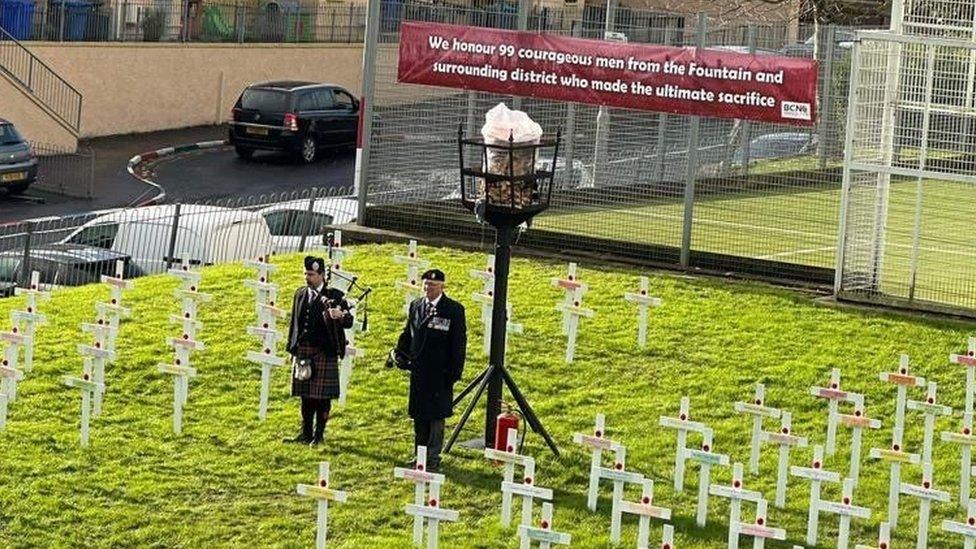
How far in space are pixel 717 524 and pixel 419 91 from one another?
1001 cm

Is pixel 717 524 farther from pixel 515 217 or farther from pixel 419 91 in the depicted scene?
pixel 419 91

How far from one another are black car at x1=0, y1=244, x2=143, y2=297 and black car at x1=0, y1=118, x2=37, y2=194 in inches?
401

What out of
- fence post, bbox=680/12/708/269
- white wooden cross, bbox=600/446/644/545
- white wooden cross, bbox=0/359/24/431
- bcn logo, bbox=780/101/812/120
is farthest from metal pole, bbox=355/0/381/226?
white wooden cross, bbox=600/446/644/545

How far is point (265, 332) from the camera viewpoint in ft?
59.5

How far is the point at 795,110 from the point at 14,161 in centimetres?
1618

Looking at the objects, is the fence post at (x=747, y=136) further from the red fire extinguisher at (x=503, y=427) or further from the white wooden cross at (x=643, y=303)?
the red fire extinguisher at (x=503, y=427)

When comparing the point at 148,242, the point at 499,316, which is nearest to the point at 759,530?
the point at 499,316

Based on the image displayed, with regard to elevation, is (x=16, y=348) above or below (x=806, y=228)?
below

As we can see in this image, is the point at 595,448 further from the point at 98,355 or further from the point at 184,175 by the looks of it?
the point at 184,175

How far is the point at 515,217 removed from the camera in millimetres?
17062

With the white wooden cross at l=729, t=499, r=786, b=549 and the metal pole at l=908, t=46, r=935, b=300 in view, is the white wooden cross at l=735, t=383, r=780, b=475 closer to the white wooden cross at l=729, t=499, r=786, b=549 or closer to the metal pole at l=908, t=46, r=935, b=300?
the white wooden cross at l=729, t=499, r=786, b=549

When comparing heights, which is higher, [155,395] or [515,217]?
[515,217]

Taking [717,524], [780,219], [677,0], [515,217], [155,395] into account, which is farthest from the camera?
[677,0]

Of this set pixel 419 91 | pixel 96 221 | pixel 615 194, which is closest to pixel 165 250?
pixel 96 221
